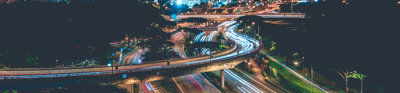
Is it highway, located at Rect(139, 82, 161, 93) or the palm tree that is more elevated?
the palm tree

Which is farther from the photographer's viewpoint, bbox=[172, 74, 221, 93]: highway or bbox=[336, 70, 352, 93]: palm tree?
bbox=[172, 74, 221, 93]: highway

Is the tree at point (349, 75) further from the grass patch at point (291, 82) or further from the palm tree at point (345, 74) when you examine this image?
the grass patch at point (291, 82)

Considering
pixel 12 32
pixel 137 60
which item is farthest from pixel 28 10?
pixel 137 60

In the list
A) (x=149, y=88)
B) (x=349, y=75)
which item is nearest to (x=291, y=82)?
(x=349, y=75)

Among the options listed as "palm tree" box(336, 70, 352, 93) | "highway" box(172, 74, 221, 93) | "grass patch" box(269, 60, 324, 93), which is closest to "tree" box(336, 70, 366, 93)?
"palm tree" box(336, 70, 352, 93)

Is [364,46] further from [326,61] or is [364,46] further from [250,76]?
[250,76]

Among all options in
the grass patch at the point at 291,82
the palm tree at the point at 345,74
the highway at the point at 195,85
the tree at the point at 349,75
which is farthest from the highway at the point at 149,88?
the tree at the point at 349,75

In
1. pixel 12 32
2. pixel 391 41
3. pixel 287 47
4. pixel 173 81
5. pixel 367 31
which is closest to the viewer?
pixel 12 32

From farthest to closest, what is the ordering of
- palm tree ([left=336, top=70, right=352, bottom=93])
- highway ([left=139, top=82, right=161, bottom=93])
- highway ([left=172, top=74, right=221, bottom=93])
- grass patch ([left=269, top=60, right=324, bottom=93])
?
highway ([left=172, top=74, right=221, bottom=93]) < highway ([left=139, top=82, right=161, bottom=93]) < grass patch ([left=269, top=60, right=324, bottom=93]) < palm tree ([left=336, top=70, right=352, bottom=93])

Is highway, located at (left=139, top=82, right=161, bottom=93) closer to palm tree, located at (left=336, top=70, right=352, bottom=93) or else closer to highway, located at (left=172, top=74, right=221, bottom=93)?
highway, located at (left=172, top=74, right=221, bottom=93)
